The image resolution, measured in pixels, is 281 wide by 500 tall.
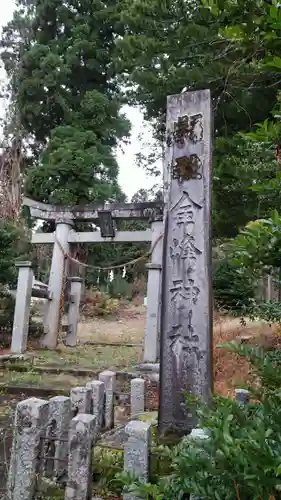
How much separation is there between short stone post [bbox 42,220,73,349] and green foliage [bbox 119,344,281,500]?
7.44 metres

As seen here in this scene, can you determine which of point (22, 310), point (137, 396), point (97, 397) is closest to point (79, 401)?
point (97, 397)

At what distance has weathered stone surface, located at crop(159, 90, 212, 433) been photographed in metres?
3.38

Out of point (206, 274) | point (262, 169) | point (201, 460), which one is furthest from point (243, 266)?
point (262, 169)

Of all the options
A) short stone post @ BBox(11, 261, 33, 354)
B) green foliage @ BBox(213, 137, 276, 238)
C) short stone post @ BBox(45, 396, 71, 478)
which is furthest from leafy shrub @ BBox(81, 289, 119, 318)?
short stone post @ BBox(45, 396, 71, 478)

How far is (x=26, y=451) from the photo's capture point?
253 centimetres

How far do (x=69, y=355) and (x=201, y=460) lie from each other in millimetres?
7436

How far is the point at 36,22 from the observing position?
1670 centimetres

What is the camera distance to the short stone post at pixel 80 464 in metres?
2.40

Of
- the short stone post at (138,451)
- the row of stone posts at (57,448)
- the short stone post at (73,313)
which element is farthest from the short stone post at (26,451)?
the short stone post at (73,313)

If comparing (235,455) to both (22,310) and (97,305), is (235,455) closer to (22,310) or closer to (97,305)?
(22,310)

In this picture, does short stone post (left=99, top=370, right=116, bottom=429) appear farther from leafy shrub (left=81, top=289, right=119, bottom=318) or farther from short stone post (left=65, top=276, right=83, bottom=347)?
leafy shrub (left=81, top=289, right=119, bottom=318)

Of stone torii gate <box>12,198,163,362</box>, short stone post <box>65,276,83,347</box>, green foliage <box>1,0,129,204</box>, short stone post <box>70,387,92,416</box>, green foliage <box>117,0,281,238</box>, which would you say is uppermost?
green foliage <box>1,0,129,204</box>

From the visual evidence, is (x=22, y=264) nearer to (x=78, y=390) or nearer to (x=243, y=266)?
(x=78, y=390)

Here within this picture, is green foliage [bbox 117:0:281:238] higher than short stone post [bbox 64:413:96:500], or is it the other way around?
green foliage [bbox 117:0:281:238]
